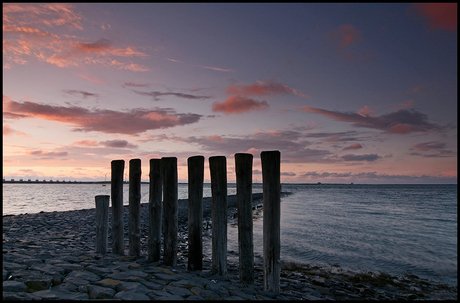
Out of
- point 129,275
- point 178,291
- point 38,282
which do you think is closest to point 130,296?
point 178,291

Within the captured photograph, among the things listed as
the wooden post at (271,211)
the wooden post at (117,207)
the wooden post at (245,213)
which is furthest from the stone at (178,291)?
the wooden post at (117,207)

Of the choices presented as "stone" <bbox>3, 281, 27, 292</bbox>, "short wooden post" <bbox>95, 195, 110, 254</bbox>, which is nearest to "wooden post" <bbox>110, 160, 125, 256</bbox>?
"short wooden post" <bbox>95, 195, 110, 254</bbox>

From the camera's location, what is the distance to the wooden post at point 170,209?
16.6ft

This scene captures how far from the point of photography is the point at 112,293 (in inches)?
135

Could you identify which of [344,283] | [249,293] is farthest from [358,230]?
[249,293]

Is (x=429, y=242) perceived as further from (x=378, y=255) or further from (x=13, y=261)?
(x=13, y=261)

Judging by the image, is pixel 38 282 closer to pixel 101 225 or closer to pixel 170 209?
pixel 170 209

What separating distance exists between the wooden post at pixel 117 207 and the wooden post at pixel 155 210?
0.89 m

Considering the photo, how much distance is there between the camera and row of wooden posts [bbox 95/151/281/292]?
4488mm

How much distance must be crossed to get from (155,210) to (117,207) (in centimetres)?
106

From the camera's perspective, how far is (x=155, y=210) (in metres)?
5.25

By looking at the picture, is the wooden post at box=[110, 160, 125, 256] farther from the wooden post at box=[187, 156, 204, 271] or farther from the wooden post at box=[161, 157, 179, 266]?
the wooden post at box=[187, 156, 204, 271]

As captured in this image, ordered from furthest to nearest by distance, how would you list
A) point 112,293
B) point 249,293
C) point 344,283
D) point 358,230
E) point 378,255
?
point 358,230
point 378,255
point 344,283
point 249,293
point 112,293

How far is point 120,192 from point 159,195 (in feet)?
3.44
